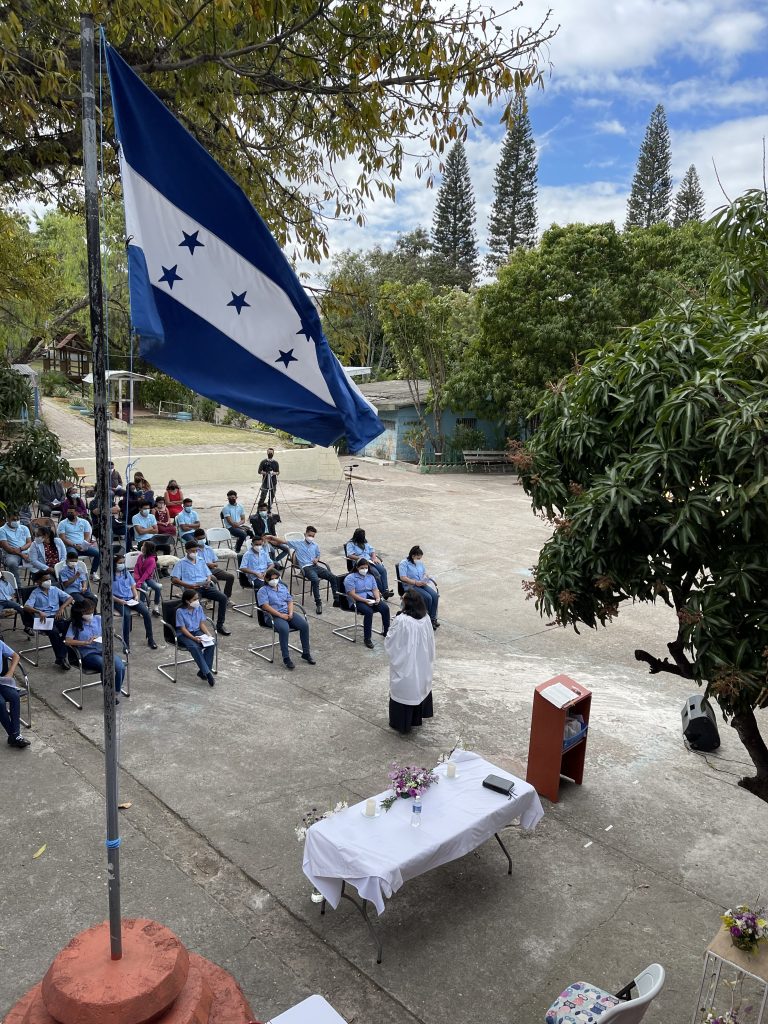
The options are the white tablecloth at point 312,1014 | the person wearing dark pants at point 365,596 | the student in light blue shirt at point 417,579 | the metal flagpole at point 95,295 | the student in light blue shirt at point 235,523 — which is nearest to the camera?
the metal flagpole at point 95,295

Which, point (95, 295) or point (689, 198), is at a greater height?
point (689, 198)

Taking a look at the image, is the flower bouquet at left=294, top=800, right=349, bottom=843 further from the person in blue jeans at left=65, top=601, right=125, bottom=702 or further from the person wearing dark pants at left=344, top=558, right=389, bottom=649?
the person wearing dark pants at left=344, top=558, right=389, bottom=649

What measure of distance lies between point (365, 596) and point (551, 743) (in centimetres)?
445

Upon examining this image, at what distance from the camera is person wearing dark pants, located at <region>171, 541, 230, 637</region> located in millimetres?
10836

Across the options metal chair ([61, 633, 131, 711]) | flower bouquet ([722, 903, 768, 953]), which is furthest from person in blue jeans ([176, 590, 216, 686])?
flower bouquet ([722, 903, 768, 953])

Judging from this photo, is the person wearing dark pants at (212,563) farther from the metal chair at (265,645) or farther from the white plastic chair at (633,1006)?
the white plastic chair at (633,1006)

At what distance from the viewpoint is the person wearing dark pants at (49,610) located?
30.8 ft

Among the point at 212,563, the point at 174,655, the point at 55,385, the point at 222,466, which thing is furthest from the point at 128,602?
the point at 55,385

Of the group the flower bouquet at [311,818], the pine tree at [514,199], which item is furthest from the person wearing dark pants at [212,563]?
the pine tree at [514,199]

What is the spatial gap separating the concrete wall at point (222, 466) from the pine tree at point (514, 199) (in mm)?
37126

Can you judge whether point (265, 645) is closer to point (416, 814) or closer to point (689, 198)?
point (416, 814)

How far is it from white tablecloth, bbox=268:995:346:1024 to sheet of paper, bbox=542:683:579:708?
12.1ft

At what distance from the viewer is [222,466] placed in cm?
2519

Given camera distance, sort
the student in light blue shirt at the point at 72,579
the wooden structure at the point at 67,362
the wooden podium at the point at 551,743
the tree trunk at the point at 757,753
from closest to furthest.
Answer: the tree trunk at the point at 757,753 → the wooden podium at the point at 551,743 → the student in light blue shirt at the point at 72,579 → the wooden structure at the point at 67,362
